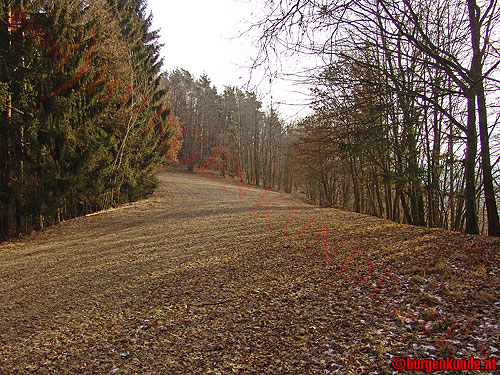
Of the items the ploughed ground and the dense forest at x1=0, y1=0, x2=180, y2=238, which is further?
the dense forest at x1=0, y1=0, x2=180, y2=238

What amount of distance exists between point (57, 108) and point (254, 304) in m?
8.71

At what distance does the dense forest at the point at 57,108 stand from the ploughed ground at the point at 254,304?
2.28 meters

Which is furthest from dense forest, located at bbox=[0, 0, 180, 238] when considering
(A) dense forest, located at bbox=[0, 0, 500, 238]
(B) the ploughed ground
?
(B) the ploughed ground

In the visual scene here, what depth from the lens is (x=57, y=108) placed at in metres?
8.78

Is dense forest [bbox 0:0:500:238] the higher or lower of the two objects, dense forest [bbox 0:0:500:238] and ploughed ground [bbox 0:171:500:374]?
the higher

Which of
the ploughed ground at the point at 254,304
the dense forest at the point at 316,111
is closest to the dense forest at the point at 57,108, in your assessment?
the dense forest at the point at 316,111

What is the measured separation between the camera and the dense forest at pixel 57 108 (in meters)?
8.04

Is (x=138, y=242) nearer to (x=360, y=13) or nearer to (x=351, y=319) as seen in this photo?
(x=351, y=319)

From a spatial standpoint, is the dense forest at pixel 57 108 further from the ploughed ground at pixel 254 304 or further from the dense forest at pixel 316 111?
the ploughed ground at pixel 254 304

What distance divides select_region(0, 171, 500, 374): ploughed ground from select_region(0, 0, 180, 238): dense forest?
228 centimetres

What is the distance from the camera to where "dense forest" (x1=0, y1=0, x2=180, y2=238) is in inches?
316

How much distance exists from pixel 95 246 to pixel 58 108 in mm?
4621

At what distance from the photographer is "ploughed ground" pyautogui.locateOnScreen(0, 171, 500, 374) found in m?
2.56

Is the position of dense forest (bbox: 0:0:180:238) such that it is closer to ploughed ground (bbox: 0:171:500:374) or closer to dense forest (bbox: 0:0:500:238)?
dense forest (bbox: 0:0:500:238)
